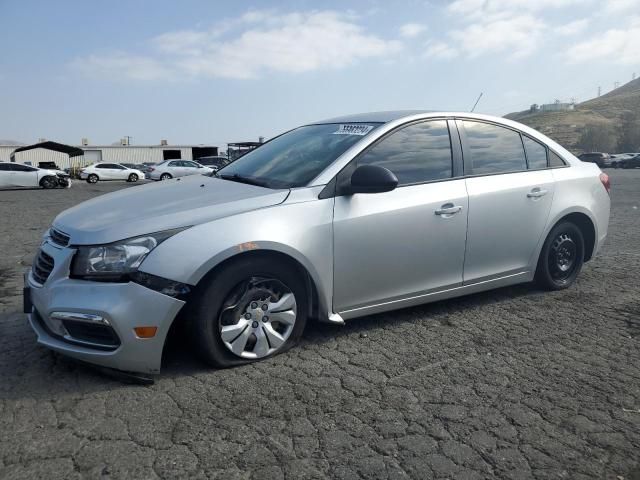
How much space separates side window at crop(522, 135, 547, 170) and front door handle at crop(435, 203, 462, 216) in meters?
1.12

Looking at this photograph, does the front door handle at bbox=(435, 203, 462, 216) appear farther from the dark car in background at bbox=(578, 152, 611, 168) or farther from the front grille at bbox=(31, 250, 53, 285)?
the dark car in background at bbox=(578, 152, 611, 168)

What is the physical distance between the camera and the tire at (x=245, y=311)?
9.72 feet

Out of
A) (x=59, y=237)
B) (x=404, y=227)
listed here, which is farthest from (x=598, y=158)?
(x=59, y=237)

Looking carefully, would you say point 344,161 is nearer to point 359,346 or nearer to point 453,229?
point 453,229

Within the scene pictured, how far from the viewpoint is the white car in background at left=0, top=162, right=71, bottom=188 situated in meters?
23.7

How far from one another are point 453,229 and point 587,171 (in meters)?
1.94

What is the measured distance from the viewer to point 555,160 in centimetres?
468

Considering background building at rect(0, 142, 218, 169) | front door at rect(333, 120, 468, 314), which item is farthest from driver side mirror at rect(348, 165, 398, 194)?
background building at rect(0, 142, 218, 169)

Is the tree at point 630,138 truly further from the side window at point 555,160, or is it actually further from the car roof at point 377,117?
the car roof at point 377,117

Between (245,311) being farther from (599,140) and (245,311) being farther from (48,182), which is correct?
(599,140)

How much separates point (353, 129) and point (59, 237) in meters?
2.17

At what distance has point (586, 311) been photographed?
4.32 meters

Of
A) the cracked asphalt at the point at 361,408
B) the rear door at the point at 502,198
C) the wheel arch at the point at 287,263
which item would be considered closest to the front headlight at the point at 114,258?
the wheel arch at the point at 287,263

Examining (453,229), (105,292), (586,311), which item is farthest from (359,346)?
(586,311)
